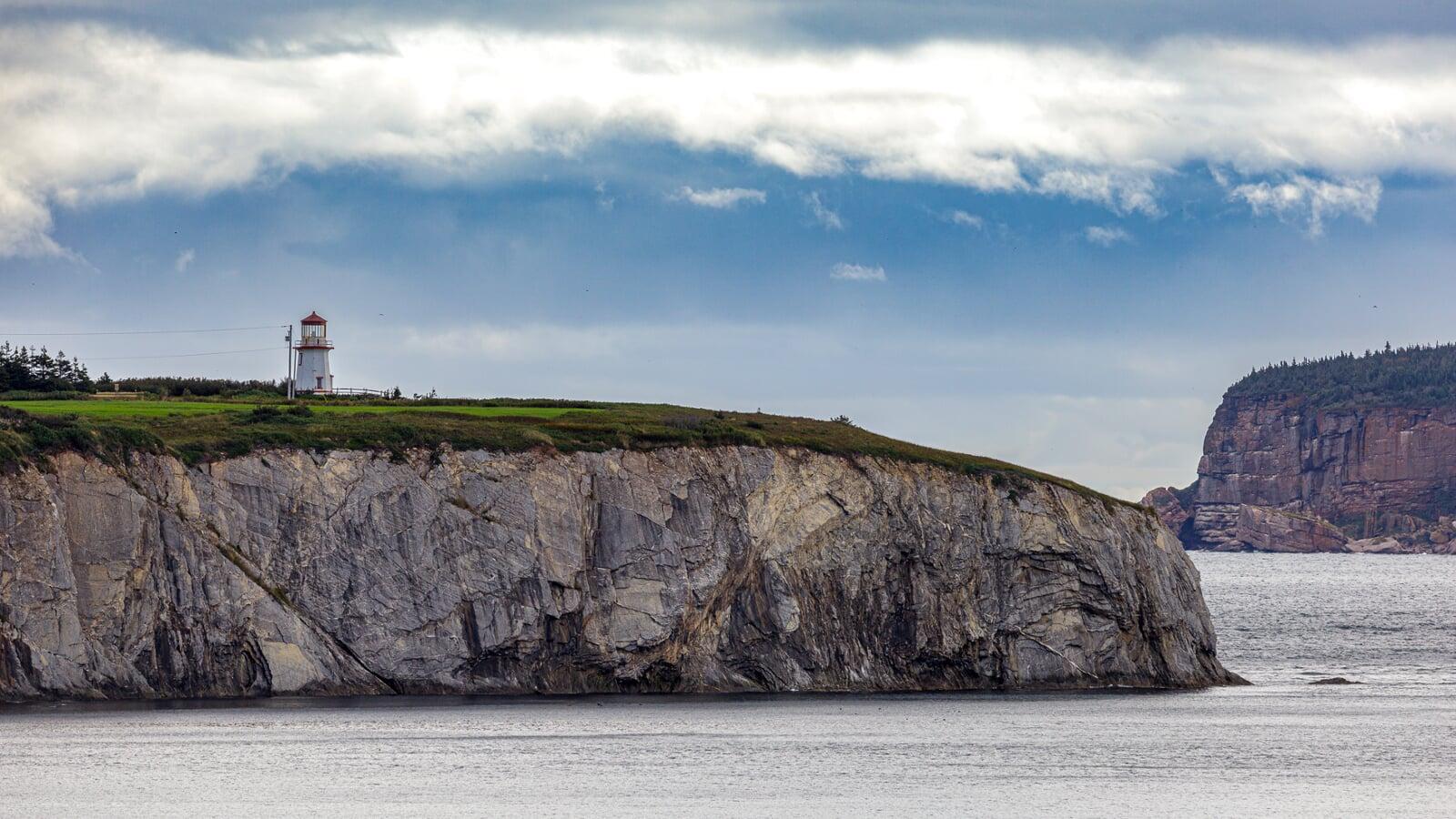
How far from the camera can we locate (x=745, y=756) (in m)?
55.1

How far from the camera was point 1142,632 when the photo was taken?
255 ft

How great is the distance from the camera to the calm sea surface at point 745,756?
1850 inches

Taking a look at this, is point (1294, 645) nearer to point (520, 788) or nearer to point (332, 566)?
point (332, 566)

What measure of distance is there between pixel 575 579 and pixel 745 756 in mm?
17155

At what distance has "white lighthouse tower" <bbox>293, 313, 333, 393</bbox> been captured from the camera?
322 ft

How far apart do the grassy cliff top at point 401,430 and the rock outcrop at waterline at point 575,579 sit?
87 cm

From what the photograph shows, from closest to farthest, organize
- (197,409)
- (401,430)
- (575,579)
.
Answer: (575,579), (401,430), (197,409)

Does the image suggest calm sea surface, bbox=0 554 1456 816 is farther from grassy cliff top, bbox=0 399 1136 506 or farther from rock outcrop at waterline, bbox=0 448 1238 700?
grassy cliff top, bbox=0 399 1136 506

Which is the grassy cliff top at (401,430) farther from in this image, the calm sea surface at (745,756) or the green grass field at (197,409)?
the calm sea surface at (745,756)

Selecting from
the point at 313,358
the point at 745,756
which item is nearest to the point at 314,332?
the point at 313,358

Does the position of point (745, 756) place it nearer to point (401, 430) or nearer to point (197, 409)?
point (401, 430)

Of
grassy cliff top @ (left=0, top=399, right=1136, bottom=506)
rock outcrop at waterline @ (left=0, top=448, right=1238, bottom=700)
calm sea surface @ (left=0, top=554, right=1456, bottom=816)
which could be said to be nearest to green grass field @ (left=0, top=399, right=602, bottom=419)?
grassy cliff top @ (left=0, top=399, right=1136, bottom=506)

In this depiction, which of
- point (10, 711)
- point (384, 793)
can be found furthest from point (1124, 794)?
point (10, 711)

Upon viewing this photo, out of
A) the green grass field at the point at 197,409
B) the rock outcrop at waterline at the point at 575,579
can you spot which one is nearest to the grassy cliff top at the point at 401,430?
the green grass field at the point at 197,409
